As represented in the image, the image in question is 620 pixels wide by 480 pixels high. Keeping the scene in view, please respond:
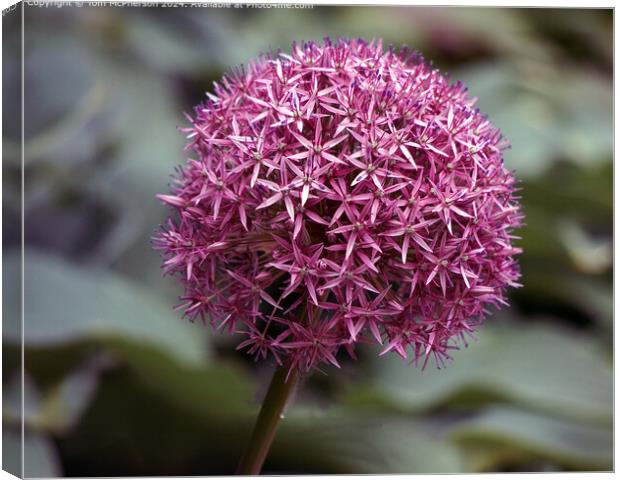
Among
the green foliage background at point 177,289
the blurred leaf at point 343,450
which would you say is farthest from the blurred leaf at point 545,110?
the blurred leaf at point 343,450

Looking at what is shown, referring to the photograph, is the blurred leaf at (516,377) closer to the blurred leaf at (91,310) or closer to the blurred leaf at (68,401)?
the blurred leaf at (91,310)

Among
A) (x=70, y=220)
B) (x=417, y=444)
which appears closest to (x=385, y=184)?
(x=417, y=444)

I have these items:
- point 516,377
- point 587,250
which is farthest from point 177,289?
point 587,250

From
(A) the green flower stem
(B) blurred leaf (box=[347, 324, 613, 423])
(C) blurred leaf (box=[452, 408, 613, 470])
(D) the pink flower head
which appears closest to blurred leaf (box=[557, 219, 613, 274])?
(B) blurred leaf (box=[347, 324, 613, 423])

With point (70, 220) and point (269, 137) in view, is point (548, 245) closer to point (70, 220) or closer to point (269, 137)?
point (70, 220)

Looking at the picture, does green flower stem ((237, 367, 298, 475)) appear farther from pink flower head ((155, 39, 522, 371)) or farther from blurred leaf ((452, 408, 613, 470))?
blurred leaf ((452, 408, 613, 470))

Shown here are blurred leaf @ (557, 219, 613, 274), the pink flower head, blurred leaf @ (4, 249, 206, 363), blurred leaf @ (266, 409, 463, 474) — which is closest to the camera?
the pink flower head
